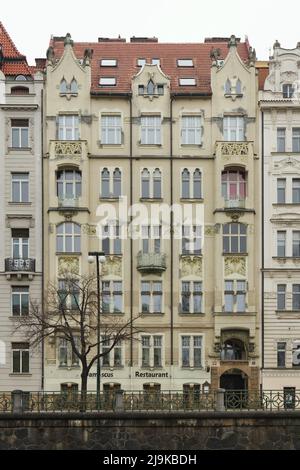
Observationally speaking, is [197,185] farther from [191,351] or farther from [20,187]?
[20,187]

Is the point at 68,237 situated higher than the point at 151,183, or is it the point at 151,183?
the point at 151,183

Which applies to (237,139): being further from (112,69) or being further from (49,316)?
(49,316)

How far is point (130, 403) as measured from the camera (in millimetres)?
47781

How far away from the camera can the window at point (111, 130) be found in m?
66.9

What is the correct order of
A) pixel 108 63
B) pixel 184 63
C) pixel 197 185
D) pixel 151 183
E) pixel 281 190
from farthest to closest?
pixel 184 63, pixel 108 63, pixel 197 185, pixel 151 183, pixel 281 190

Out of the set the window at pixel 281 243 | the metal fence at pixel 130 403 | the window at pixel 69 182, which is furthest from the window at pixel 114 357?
the metal fence at pixel 130 403

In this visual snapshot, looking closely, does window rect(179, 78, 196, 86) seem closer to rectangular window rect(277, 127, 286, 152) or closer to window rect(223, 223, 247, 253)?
rectangular window rect(277, 127, 286, 152)

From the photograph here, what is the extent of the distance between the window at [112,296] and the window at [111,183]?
5.02m

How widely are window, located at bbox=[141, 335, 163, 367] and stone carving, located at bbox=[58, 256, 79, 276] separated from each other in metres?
5.50

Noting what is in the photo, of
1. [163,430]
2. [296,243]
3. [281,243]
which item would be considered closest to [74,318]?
[281,243]

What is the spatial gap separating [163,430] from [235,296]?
20.8m

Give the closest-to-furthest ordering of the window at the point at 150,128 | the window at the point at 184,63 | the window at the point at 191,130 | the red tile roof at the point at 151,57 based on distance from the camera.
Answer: the window at the point at 150,128
the window at the point at 191,130
the red tile roof at the point at 151,57
the window at the point at 184,63

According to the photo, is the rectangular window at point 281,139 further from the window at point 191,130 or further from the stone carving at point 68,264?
the stone carving at point 68,264

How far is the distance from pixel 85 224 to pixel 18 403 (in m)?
21.5
